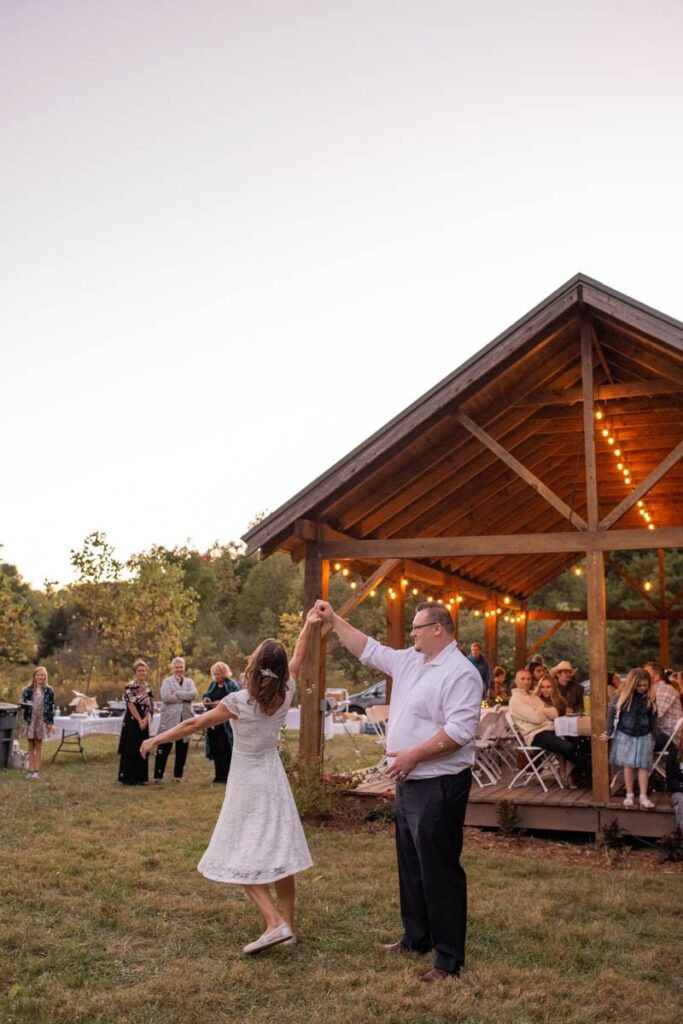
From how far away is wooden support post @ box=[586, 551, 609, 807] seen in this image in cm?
851

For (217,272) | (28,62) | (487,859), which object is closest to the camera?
(487,859)

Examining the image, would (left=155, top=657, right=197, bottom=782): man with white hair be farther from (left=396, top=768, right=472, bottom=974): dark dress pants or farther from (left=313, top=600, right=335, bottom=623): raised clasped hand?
(left=396, top=768, right=472, bottom=974): dark dress pants

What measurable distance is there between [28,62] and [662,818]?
11465mm

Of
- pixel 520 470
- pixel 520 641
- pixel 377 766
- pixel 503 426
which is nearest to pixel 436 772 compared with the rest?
pixel 520 470

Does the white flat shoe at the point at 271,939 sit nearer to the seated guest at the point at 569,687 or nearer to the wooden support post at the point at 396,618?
the seated guest at the point at 569,687

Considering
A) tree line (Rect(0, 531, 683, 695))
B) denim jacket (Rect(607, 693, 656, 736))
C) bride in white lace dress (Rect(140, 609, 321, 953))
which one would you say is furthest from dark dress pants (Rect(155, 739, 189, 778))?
tree line (Rect(0, 531, 683, 695))

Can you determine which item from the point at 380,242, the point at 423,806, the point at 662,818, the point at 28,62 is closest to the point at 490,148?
the point at 380,242

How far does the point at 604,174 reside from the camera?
48.3 ft

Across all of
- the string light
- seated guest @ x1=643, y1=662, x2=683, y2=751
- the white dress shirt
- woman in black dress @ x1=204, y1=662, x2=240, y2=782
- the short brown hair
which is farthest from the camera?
woman in black dress @ x1=204, y1=662, x2=240, y2=782

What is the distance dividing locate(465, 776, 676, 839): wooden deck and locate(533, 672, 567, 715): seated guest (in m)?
1.22

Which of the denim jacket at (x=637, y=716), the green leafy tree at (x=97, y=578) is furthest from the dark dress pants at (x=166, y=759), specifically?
the green leafy tree at (x=97, y=578)

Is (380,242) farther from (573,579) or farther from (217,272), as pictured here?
(573,579)

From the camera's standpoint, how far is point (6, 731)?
527 inches

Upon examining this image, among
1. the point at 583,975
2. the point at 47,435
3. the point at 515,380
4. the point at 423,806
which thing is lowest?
the point at 583,975
